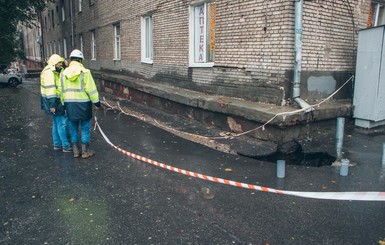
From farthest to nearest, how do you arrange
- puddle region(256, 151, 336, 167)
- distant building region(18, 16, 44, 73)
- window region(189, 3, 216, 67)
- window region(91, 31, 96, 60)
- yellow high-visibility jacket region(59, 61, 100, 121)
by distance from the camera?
1. distant building region(18, 16, 44, 73)
2. window region(91, 31, 96, 60)
3. window region(189, 3, 216, 67)
4. puddle region(256, 151, 336, 167)
5. yellow high-visibility jacket region(59, 61, 100, 121)

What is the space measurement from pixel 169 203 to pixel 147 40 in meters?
9.68

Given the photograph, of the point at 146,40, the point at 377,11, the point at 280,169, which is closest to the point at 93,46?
the point at 146,40

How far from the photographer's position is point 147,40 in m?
12.6

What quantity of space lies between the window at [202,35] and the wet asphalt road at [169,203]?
3.58 m

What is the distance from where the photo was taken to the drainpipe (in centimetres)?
641

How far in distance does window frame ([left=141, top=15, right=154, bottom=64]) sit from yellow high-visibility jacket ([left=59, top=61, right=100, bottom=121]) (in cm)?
660

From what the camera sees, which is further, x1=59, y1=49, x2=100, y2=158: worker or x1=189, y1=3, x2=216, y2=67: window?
x1=189, y1=3, x2=216, y2=67: window

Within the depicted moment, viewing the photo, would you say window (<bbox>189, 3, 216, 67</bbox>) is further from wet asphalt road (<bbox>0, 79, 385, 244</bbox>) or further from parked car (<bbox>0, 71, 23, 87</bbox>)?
parked car (<bbox>0, 71, 23, 87</bbox>)

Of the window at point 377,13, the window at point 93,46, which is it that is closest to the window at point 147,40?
the window at point 93,46

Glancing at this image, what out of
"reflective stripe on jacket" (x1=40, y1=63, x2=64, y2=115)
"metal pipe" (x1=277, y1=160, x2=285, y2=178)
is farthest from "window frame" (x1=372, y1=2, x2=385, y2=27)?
"reflective stripe on jacket" (x1=40, y1=63, x2=64, y2=115)

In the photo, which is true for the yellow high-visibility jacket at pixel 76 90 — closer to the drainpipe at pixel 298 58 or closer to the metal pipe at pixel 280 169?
the metal pipe at pixel 280 169

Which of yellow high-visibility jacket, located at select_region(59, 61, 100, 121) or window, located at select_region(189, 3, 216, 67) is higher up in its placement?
window, located at select_region(189, 3, 216, 67)

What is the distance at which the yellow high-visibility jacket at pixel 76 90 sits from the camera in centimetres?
561

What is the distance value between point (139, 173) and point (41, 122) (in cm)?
549
